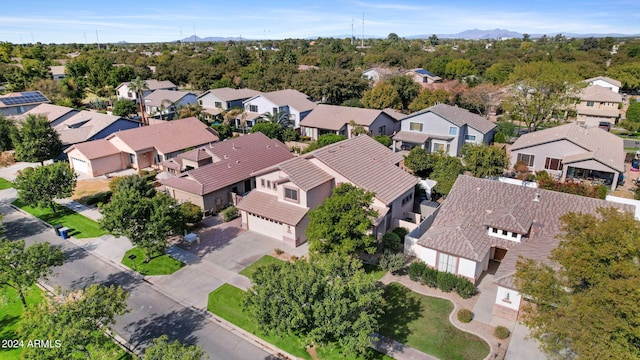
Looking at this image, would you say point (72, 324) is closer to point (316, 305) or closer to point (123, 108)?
point (316, 305)

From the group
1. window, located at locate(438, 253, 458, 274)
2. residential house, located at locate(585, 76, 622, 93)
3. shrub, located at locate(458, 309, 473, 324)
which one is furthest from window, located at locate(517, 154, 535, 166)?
residential house, located at locate(585, 76, 622, 93)

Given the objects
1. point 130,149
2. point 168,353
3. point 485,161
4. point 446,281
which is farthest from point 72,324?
point 485,161

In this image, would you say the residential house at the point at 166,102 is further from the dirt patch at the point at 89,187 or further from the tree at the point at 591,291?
the tree at the point at 591,291

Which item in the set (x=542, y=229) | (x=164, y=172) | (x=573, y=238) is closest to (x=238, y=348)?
(x=573, y=238)

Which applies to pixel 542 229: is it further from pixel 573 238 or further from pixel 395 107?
pixel 395 107

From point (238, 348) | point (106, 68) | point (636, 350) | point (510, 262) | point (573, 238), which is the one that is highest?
point (106, 68)

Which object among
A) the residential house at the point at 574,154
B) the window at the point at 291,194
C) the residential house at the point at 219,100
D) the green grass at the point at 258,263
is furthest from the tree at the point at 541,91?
the green grass at the point at 258,263

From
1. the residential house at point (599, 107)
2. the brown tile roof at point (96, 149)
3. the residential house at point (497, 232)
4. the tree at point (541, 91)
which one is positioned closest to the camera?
the residential house at point (497, 232)
